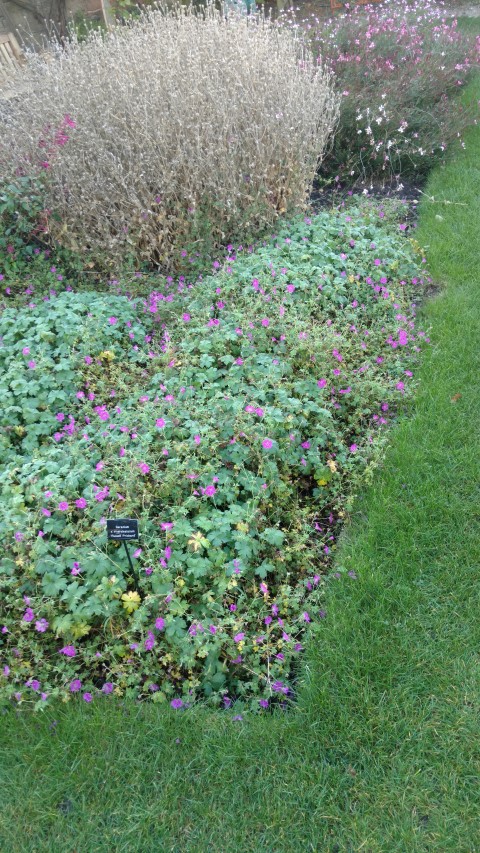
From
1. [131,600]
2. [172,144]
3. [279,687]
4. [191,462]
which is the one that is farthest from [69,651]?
[172,144]

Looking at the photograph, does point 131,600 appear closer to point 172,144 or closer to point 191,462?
point 191,462

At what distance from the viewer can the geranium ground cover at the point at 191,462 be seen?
2193 mm

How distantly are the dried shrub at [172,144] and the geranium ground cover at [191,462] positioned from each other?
41 centimetres

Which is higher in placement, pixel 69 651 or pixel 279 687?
pixel 69 651

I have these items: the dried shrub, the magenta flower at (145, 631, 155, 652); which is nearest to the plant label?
the magenta flower at (145, 631, 155, 652)

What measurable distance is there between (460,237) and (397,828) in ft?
12.7

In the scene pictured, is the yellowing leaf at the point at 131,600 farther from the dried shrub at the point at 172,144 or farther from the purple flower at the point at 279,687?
the dried shrub at the point at 172,144

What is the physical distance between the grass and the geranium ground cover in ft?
0.36

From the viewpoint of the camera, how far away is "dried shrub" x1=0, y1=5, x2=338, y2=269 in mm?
4082

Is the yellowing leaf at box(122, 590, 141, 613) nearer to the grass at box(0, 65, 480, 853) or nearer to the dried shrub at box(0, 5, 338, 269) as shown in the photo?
the grass at box(0, 65, 480, 853)

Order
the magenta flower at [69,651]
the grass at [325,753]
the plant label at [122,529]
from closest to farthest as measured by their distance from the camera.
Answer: the grass at [325,753] < the plant label at [122,529] < the magenta flower at [69,651]

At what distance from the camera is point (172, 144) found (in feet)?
13.8

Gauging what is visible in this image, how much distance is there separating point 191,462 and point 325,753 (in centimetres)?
Result: 112

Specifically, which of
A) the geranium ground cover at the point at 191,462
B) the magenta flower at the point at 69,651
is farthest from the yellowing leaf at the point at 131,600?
the magenta flower at the point at 69,651
